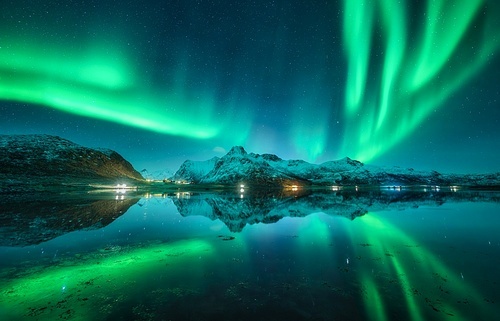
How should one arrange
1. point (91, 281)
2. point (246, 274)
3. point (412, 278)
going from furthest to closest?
point (246, 274)
point (412, 278)
point (91, 281)

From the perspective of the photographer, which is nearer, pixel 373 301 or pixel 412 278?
pixel 373 301

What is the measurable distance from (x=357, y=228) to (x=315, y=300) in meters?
18.9

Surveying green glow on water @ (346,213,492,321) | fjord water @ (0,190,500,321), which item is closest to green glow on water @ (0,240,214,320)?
fjord water @ (0,190,500,321)

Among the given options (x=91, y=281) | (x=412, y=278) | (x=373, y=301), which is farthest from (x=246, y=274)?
(x=412, y=278)

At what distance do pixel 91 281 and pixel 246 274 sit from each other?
7574 mm

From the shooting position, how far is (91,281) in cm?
1242

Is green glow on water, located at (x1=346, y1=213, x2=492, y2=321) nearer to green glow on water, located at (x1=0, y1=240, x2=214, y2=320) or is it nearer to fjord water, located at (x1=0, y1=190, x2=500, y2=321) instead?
fjord water, located at (x1=0, y1=190, x2=500, y2=321)

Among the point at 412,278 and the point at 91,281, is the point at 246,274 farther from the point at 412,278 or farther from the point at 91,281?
the point at 412,278

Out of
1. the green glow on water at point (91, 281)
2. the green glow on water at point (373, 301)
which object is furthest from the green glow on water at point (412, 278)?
the green glow on water at point (91, 281)

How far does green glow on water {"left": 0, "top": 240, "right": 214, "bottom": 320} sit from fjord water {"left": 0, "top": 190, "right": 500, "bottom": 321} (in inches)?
2.0

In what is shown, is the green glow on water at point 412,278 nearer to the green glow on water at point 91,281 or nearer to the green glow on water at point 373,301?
the green glow on water at point 373,301

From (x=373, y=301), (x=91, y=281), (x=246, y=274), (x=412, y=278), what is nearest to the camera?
(x=373, y=301)

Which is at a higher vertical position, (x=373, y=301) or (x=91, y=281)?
(x=373, y=301)

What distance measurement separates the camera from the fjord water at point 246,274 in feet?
31.2
